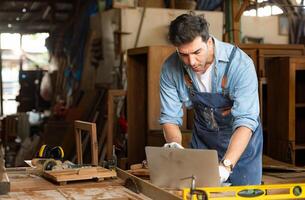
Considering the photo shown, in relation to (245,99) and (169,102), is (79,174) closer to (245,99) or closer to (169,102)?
(169,102)

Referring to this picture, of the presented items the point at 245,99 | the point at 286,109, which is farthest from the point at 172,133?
the point at 286,109

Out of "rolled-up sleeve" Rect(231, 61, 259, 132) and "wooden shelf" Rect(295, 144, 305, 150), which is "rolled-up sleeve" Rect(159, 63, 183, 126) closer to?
"rolled-up sleeve" Rect(231, 61, 259, 132)

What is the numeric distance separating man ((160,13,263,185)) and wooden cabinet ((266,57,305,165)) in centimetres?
167

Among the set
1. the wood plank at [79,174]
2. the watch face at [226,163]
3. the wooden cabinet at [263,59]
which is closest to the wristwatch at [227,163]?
the watch face at [226,163]

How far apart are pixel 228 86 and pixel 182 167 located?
0.52m

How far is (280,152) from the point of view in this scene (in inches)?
163

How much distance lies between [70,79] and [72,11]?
5.56 feet

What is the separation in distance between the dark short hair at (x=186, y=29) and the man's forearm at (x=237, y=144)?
0.42 meters

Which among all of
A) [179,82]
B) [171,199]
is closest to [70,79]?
[179,82]

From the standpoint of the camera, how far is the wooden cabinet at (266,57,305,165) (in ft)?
13.1

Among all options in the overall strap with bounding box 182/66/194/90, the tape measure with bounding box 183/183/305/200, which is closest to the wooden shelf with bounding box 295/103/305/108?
the overall strap with bounding box 182/66/194/90

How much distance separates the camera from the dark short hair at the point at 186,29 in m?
2.05

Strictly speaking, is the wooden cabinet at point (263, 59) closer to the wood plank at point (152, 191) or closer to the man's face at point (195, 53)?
the man's face at point (195, 53)

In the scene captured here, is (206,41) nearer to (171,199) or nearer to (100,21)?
(171,199)
